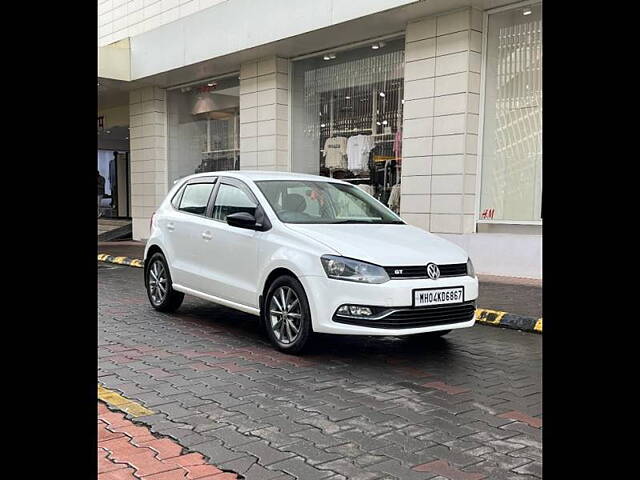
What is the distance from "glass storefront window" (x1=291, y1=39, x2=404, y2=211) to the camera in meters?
12.2

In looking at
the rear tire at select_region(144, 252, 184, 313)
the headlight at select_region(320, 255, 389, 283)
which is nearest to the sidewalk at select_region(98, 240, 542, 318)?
the headlight at select_region(320, 255, 389, 283)

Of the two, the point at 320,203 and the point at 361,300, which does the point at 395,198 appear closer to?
the point at 320,203

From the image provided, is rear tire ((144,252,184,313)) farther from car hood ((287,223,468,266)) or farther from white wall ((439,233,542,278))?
white wall ((439,233,542,278))

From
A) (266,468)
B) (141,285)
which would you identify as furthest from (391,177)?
(266,468)

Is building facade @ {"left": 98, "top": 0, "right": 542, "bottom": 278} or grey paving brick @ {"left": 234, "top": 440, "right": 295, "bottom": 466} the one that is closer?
grey paving brick @ {"left": 234, "top": 440, "right": 295, "bottom": 466}

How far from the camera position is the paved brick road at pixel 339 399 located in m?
3.27

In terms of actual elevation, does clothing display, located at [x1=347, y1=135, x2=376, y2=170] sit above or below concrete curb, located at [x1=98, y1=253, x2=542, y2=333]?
above

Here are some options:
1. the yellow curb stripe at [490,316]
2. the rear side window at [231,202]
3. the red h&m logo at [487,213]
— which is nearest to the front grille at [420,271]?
the rear side window at [231,202]

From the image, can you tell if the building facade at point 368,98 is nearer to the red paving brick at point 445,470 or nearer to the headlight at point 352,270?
the headlight at point 352,270

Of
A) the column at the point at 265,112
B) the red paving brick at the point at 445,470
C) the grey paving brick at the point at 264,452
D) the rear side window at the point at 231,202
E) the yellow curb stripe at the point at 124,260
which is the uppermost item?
the column at the point at 265,112

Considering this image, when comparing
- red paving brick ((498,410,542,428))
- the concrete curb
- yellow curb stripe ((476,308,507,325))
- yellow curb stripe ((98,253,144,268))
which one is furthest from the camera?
yellow curb stripe ((98,253,144,268))

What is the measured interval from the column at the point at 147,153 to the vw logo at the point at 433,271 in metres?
13.6

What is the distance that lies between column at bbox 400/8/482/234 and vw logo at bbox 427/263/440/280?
562 centimetres

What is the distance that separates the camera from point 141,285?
32.5 feet
